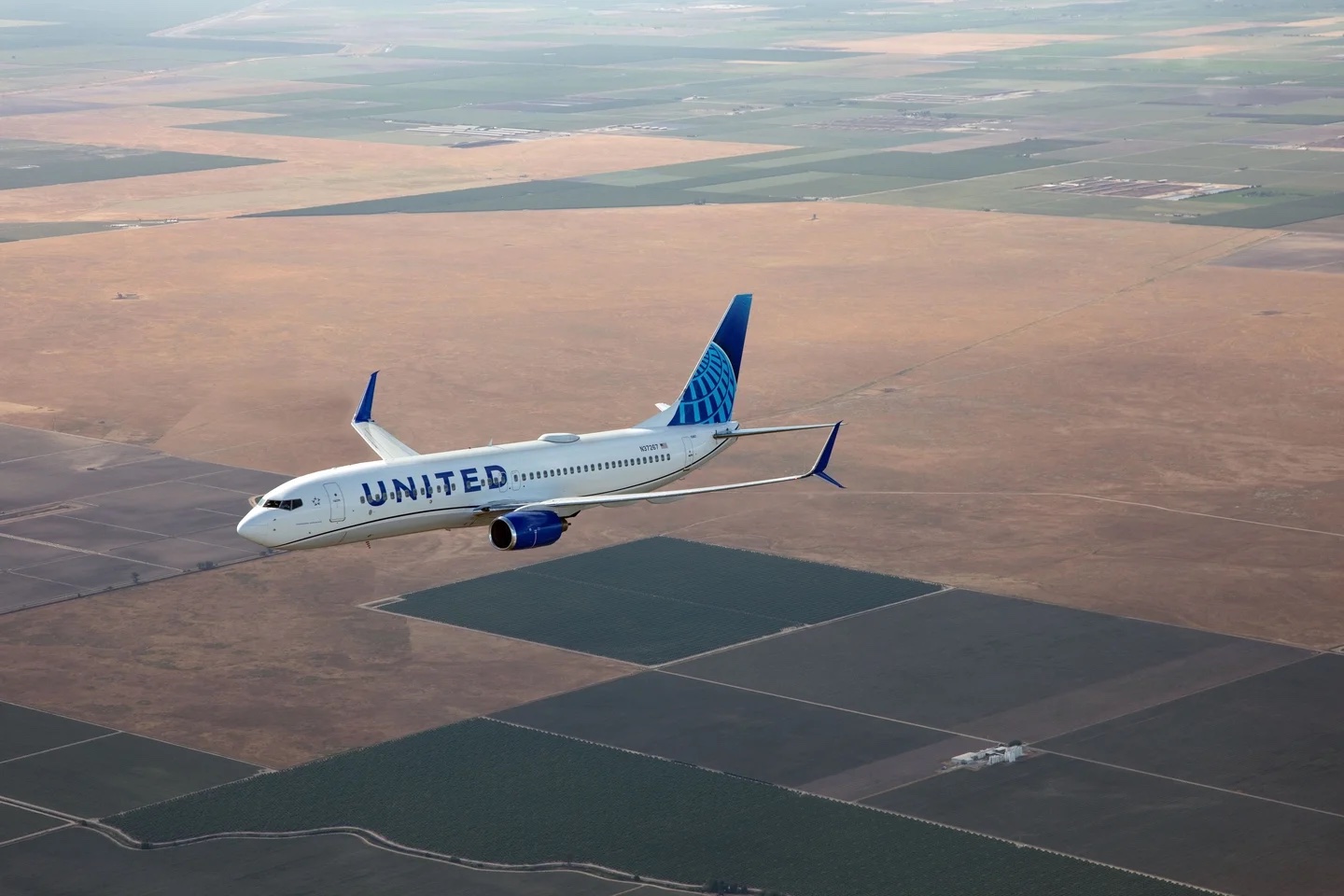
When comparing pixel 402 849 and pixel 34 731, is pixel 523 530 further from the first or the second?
pixel 402 849

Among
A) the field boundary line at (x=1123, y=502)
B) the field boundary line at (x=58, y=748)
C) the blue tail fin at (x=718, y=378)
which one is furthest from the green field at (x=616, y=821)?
the field boundary line at (x=1123, y=502)

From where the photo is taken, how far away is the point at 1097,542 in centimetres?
10425

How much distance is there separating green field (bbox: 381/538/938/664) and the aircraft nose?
Result: 7.67 metres

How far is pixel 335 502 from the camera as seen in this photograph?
91.9 meters

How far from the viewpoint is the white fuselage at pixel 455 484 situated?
9162cm

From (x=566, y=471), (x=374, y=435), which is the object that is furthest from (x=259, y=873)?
(x=374, y=435)

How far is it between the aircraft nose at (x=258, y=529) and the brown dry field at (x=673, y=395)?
4469 mm

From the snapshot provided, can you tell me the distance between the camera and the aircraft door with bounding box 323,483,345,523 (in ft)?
301

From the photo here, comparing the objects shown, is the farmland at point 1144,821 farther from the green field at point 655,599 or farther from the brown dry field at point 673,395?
the brown dry field at point 673,395

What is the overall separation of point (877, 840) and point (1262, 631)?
29713 mm

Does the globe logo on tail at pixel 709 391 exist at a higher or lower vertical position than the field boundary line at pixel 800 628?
higher

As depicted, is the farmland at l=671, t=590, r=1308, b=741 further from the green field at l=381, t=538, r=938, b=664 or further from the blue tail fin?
the blue tail fin

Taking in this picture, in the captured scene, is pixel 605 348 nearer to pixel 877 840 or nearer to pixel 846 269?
pixel 846 269

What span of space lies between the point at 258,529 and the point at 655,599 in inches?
780
